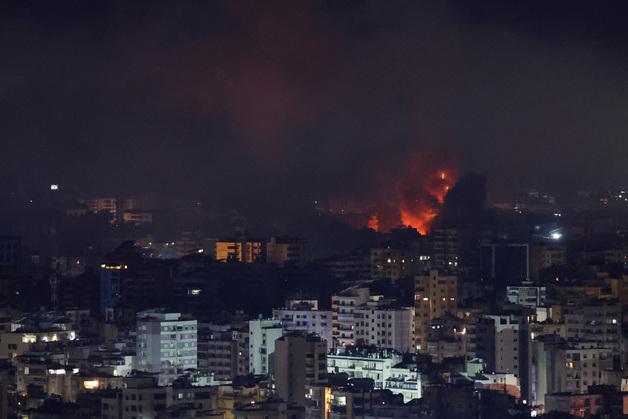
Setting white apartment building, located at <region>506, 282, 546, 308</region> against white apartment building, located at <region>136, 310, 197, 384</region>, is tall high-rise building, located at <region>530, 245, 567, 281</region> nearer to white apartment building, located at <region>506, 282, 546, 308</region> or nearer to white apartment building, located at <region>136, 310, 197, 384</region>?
white apartment building, located at <region>506, 282, 546, 308</region>

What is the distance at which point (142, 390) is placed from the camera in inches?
601

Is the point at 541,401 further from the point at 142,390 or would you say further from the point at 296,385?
the point at 142,390

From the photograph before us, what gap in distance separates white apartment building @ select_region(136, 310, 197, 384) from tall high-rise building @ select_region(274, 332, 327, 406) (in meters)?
1.01

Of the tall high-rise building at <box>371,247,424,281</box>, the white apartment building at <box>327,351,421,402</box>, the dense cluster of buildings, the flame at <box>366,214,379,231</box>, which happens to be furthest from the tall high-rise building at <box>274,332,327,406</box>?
the flame at <box>366,214,379,231</box>

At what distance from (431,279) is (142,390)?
18.7 feet

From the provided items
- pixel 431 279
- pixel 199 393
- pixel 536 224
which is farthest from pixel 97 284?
pixel 199 393

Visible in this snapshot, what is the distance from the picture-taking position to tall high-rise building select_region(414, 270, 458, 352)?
1994 centimetres

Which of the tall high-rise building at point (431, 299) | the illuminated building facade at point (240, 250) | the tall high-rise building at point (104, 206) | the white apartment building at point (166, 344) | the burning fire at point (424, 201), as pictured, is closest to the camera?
the white apartment building at point (166, 344)

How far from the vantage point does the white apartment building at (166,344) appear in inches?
702

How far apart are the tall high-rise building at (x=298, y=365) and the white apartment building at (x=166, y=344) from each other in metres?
1.01

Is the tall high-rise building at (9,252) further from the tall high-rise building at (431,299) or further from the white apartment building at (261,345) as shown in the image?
the white apartment building at (261,345)

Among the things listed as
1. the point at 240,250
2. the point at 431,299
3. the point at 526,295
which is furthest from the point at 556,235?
the point at 431,299

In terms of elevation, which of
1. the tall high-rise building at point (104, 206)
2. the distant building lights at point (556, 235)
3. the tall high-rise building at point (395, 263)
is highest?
the tall high-rise building at point (104, 206)

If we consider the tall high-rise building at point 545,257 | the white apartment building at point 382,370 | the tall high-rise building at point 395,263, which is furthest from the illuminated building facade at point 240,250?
the white apartment building at point 382,370
